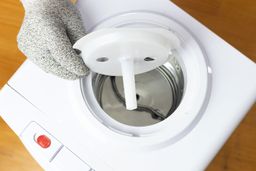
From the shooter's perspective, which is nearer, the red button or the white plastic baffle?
the white plastic baffle

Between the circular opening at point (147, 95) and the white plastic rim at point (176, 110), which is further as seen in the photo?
the circular opening at point (147, 95)

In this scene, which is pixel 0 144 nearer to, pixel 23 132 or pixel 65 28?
pixel 23 132

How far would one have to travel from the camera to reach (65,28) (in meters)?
0.65

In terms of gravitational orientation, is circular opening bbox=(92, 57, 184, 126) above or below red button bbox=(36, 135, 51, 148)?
above

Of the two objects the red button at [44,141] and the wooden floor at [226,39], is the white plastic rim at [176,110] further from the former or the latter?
the wooden floor at [226,39]

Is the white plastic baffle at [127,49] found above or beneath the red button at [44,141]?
above

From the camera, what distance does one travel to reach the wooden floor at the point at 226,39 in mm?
1079

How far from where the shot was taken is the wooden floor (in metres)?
1.08

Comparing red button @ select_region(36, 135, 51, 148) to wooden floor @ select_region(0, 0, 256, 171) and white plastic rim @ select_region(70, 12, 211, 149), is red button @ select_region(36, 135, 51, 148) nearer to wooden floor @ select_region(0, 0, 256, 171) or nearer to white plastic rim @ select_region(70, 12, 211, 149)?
white plastic rim @ select_region(70, 12, 211, 149)

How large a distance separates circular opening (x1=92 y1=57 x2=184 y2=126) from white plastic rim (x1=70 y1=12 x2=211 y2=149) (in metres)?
0.10

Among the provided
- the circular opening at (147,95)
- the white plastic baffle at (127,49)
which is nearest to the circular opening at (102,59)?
the white plastic baffle at (127,49)

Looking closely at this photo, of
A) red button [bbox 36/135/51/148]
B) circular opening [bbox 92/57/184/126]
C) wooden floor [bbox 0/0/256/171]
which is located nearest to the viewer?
red button [bbox 36/135/51/148]

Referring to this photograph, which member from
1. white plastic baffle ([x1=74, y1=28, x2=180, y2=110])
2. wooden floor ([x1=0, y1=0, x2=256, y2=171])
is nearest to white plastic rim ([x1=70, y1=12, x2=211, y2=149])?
white plastic baffle ([x1=74, y1=28, x2=180, y2=110])

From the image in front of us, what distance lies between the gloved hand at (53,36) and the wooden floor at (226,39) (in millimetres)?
521
